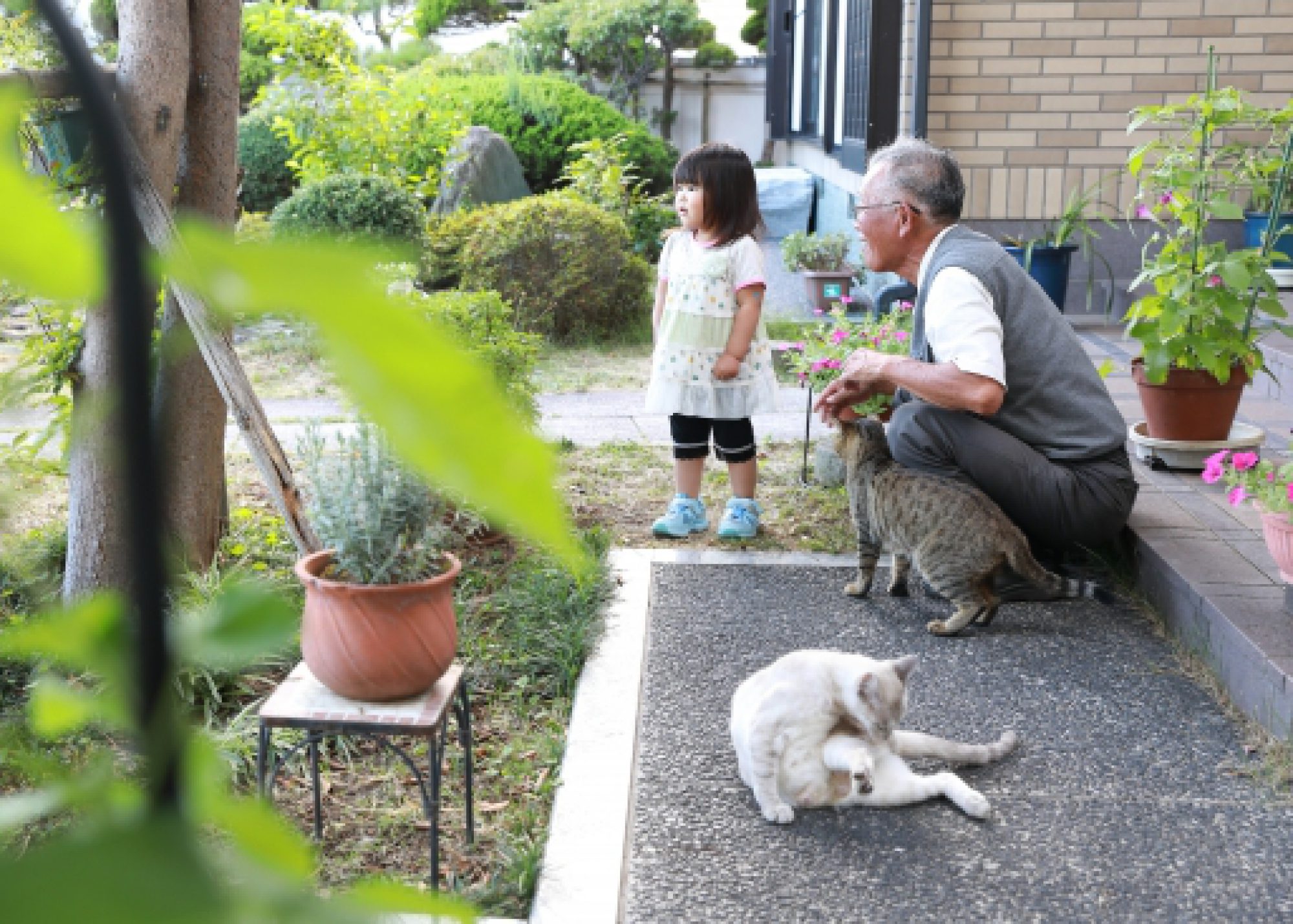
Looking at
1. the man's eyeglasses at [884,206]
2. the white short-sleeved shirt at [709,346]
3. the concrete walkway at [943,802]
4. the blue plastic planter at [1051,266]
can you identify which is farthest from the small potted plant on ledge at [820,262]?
the concrete walkway at [943,802]

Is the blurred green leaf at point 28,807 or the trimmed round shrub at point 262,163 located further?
the trimmed round shrub at point 262,163

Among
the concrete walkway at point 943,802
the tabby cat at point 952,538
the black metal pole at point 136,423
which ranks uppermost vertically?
the black metal pole at point 136,423

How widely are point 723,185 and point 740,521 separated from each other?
4.07 feet

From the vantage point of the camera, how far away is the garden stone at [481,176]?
456 inches

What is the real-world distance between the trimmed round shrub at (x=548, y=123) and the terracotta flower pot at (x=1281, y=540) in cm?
1173

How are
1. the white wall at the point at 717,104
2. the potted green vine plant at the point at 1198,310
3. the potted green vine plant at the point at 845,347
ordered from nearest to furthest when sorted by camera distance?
the potted green vine plant at the point at 1198,310 < the potted green vine plant at the point at 845,347 < the white wall at the point at 717,104

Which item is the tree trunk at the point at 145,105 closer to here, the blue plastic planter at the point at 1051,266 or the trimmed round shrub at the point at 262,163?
the blue plastic planter at the point at 1051,266

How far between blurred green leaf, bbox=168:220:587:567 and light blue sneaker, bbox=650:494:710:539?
4.58 metres

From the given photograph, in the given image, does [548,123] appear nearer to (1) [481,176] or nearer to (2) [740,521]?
(1) [481,176]

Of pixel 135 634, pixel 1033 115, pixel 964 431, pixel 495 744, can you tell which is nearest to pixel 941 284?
pixel 964 431

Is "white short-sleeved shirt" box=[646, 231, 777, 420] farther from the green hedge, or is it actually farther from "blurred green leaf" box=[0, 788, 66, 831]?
"blurred green leaf" box=[0, 788, 66, 831]

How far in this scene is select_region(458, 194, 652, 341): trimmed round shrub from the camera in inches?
334

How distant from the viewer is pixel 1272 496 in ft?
11.1

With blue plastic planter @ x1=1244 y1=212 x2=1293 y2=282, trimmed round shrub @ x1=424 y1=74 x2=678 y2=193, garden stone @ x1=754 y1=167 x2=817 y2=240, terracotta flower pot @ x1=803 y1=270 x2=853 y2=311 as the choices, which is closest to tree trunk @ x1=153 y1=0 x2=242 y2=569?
terracotta flower pot @ x1=803 y1=270 x2=853 y2=311
